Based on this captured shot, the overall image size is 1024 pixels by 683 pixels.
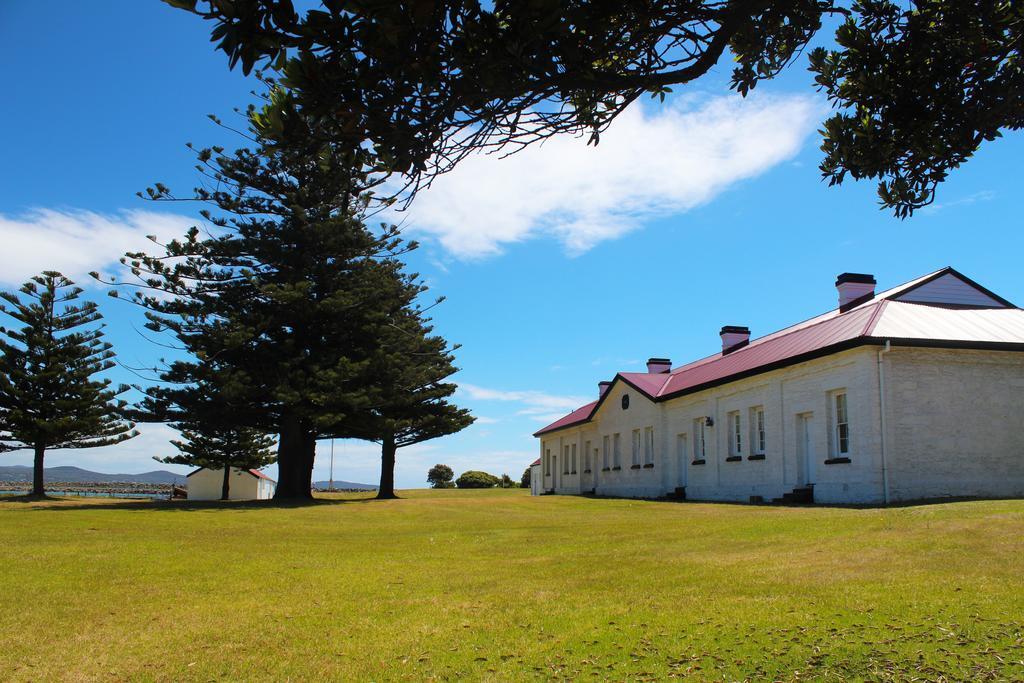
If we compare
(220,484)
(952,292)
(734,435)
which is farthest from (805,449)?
(220,484)

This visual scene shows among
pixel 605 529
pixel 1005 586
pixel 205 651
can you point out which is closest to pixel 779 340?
pixel 605 529

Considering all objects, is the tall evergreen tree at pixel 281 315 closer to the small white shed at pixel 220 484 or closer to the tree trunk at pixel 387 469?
the tree trunk at pixel 387 469

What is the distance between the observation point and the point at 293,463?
3022 centimetres

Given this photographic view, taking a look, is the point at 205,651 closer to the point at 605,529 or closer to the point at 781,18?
the point at 781,18

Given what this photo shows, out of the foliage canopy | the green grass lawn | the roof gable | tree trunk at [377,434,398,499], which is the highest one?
the roof gable

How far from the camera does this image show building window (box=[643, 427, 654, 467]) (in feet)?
110

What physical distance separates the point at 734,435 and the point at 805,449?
4.25 m

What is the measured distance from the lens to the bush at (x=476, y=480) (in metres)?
64.4

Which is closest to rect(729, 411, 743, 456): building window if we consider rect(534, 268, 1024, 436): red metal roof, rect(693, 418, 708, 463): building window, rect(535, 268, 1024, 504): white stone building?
rect(535, 268, 1024, 504): white stone building

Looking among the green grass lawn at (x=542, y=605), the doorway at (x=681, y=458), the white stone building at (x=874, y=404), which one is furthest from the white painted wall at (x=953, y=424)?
the doorway at (x=681, y=458)

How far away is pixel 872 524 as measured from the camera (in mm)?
12789

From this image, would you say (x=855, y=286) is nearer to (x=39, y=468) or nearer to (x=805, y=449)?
(x=805, y=449)

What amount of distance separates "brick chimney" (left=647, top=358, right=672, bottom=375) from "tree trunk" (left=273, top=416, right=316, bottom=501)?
17098 millimetres

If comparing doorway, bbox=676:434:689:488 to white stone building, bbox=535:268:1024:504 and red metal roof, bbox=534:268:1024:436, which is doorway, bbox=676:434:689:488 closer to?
white stone building, bbox=535:268:1024:504
